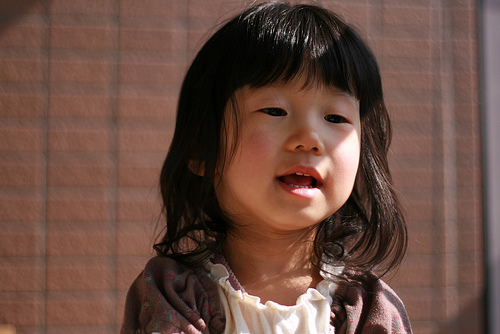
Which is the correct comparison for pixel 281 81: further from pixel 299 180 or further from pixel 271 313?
pixel 271 313

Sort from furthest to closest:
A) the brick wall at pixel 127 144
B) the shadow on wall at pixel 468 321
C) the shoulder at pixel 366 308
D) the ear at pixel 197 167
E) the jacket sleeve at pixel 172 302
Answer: the shadow on wall at pixel 468 321 → the brick wall at pixel 127 144 → the ear at pixel 197 167 → the shoulder at pixel 366 308 → the jacket sleeve at pixel 172 302

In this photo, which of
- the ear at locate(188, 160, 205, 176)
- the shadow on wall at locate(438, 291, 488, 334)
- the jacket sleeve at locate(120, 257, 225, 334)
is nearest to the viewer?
the jacket sleeve at locate(120, 257, 225, 334)

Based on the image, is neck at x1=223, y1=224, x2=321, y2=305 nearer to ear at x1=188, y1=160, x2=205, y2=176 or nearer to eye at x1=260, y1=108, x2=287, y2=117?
ear at x1=188, y1=160, x2=205, y2=176

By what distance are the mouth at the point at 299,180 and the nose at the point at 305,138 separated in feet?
0.22

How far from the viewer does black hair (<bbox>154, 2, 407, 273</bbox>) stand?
4.96ft

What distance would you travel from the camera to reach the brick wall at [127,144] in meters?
2.65

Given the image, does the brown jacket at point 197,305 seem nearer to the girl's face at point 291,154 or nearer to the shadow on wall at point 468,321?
the girl's face at point 291,154

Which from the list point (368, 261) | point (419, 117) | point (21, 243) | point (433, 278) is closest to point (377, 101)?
point (368, 261)

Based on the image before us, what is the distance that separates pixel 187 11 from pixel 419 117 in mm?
1219

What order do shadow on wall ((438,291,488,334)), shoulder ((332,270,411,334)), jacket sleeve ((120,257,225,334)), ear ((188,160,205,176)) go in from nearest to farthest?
1. jacket sleeve ((120,257,225,334))
2. shoulder ((332,270,411,334))
3. ear ((188,160,205,176))
4. shadow on wall ((438,291,488,334))

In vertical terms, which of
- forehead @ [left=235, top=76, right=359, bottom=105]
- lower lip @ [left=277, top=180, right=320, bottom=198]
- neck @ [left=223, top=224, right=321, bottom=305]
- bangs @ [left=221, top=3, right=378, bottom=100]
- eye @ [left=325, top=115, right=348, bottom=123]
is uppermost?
bangs @ [left=221, top=3, right=378, bottom=100]

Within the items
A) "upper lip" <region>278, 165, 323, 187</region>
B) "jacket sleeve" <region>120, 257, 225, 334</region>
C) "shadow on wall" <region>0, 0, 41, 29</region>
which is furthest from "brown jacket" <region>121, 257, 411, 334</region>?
"shadow on wall" <region>0, 0, 41, 29</region>

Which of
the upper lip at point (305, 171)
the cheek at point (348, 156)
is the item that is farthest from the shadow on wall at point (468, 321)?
the upper lip at point (305, 171)

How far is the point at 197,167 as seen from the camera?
1.66 meters
